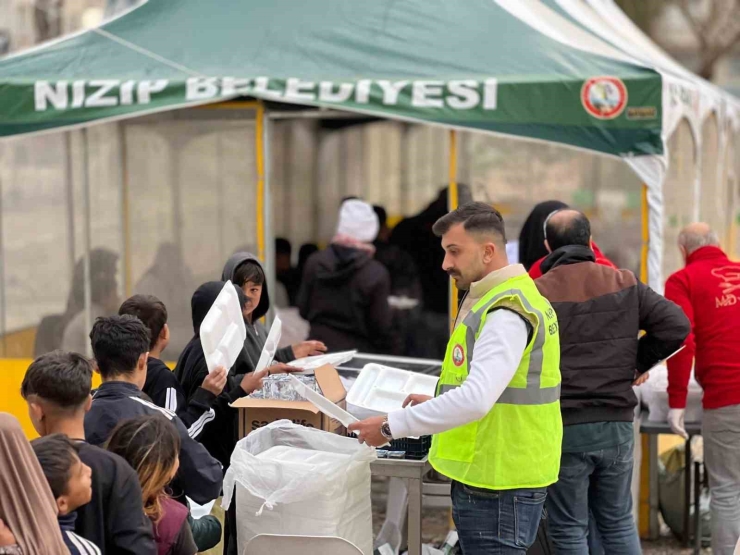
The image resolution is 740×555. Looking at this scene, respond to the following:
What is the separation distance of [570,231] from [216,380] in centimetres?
163

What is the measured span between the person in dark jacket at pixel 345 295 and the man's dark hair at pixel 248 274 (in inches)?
72.3

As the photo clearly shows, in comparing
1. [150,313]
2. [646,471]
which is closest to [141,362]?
[150,313]

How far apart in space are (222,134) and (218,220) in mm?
582

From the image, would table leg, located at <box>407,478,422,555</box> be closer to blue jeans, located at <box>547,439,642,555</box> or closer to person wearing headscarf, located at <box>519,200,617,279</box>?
blue jeans, located at <box>547,439,642,555</box>

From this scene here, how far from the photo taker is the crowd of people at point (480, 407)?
9.48ft

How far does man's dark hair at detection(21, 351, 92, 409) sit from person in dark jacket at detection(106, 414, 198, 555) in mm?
161

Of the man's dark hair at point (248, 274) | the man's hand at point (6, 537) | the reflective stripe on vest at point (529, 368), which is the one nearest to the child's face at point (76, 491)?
the man's hand at point (6, 537)

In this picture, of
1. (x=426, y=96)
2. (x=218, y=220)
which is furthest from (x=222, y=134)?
(x=426, y=96)

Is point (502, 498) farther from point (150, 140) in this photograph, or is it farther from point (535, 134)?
point (150, 140)

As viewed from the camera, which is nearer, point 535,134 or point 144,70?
point 535,134

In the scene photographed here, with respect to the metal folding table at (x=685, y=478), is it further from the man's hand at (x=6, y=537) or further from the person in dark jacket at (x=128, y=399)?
the man's hand at (x=6, y=537)

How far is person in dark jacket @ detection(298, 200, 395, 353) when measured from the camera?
6.57m

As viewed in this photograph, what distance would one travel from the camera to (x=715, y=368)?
16.5 feet

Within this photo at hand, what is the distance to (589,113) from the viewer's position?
19.4 ft
